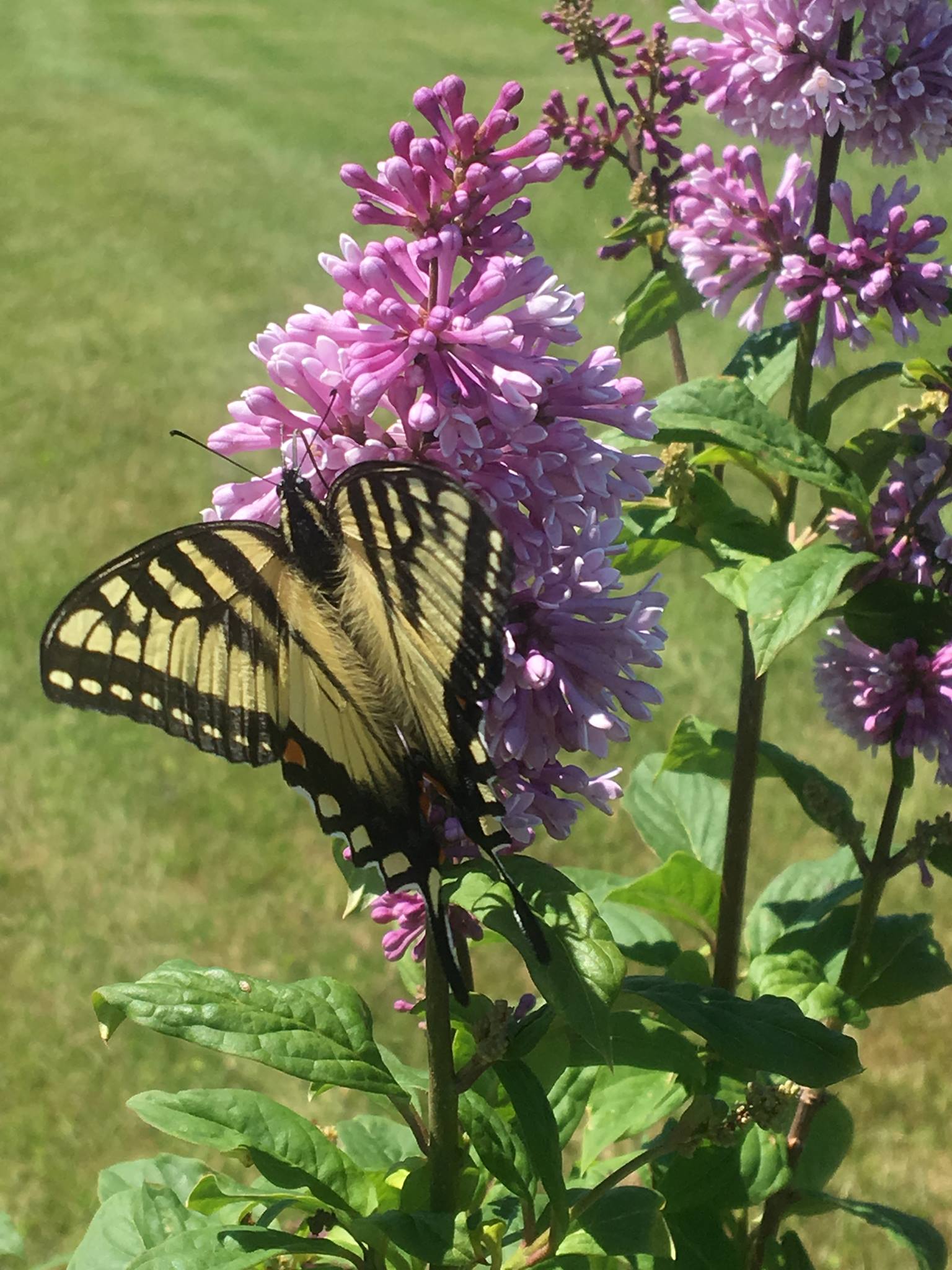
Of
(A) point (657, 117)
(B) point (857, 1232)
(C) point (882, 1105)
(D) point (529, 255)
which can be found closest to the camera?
(D) point (529, 255)

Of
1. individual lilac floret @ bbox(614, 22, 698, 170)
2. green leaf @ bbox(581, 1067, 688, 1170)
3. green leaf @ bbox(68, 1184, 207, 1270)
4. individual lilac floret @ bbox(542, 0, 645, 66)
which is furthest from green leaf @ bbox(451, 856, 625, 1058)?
individual lilac floret @ bbox(542, 0, 645, 66)

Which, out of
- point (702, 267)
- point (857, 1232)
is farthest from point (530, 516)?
point (857, 1232)

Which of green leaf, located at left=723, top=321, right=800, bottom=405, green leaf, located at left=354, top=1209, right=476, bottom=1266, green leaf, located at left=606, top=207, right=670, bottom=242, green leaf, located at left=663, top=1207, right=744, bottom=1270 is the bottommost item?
green leaf, located at left=663, top=1207, right=744, bottom=1270

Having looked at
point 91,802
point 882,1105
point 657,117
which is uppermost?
point 657,117

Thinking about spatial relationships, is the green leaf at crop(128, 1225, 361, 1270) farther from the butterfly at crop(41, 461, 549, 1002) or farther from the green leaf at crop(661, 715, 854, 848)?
the green leaf at crop(661, 715, 854, 848)

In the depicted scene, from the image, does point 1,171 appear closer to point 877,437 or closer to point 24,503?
point 24,503

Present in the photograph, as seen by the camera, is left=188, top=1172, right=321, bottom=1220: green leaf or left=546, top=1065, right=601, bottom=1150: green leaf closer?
left=188, top=1172, right=321, bottom=1220: green leaf
